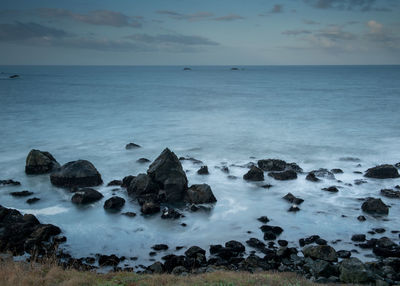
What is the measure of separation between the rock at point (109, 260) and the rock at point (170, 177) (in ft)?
24.0

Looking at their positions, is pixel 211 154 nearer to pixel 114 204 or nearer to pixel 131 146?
pixel 131 146

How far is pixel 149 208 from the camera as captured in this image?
2184 cm

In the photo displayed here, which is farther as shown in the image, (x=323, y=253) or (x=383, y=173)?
(x=383, y=173)

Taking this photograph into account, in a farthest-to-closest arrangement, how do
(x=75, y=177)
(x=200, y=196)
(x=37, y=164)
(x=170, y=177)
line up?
(x=37, y=164) < (x=75, y=177) < (x=170, y=177) < (x=200, y=196)

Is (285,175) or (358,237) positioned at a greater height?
(285,175)

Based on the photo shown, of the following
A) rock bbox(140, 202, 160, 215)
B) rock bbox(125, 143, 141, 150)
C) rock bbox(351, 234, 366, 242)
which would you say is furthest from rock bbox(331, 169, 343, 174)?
rock bbox(125, 143, 141, 150)

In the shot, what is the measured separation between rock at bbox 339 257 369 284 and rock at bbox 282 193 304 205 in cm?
919

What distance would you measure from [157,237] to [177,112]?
169 feet

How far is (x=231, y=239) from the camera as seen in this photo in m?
18.9

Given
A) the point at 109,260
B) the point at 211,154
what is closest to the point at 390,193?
the point at 211,154

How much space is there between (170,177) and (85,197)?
5.76m

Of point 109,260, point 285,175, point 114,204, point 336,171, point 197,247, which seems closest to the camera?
point 109,260

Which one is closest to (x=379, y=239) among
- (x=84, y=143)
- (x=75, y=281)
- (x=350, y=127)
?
(x=75, y=281)

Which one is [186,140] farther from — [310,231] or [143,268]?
[143,268]
